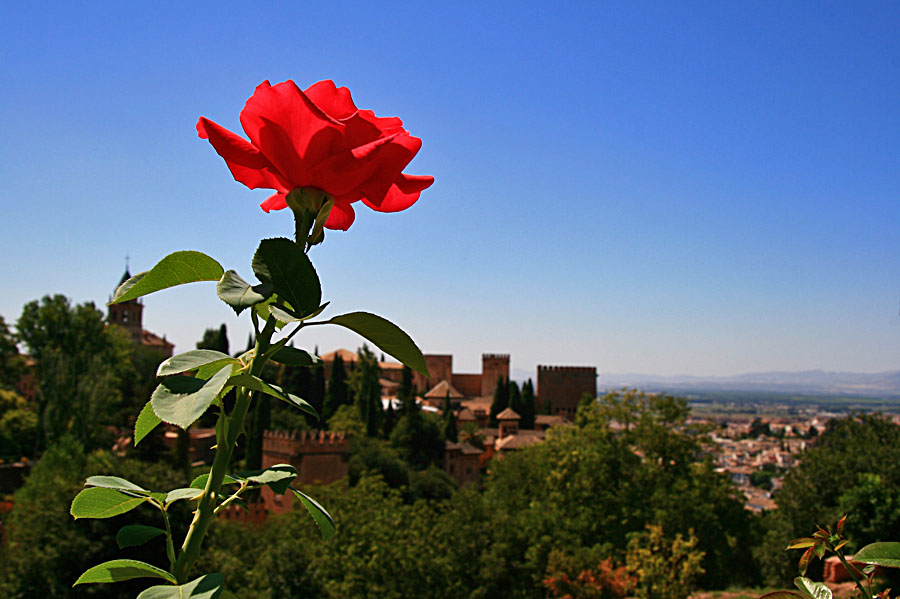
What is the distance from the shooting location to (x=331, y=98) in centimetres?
56

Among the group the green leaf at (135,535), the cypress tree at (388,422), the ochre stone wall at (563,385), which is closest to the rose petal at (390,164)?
the green leaf at (135,535)

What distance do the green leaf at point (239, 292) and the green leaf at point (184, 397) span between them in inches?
2.0

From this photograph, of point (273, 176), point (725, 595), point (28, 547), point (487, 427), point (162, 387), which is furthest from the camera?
point (487, 427)

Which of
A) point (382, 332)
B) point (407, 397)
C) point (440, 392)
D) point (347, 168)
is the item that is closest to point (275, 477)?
point (382, 332)

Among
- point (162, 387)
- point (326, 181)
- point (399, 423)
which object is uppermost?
point (326, 181)

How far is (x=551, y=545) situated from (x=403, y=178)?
1431 centimetres

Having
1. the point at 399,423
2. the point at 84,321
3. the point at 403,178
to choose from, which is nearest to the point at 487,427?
the point at 399,423

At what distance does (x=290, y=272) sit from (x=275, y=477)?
0.21m

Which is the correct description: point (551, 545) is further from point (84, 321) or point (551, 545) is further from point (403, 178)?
point (84, 321)

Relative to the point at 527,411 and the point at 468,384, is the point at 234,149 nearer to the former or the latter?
the point at 527,411

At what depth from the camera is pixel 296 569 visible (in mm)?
10977

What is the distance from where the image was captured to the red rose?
19.9 inches

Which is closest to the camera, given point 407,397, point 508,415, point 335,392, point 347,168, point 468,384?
point 347,168

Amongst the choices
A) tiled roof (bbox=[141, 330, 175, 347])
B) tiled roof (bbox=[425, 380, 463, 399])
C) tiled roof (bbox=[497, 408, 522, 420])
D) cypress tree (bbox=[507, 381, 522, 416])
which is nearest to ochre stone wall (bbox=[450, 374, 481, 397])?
tiled roof (bbox=[425, 380, 463, 399])
